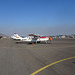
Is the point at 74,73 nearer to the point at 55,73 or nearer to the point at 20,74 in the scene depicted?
the point at 55,73

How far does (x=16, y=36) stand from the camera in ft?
98.5

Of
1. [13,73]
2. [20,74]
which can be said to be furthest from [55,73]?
[13,73]

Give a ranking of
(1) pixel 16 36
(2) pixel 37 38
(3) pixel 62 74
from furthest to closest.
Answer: (1) pixel 16 36 < (2) pixel 37 38 < (3) pixel 62 74

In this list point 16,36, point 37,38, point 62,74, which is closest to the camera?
point 62,74

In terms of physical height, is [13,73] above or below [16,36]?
below

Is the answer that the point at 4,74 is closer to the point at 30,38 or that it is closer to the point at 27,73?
the point at 27,73

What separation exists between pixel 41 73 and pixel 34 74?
356 millimetres

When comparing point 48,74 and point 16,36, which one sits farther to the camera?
point 16,36

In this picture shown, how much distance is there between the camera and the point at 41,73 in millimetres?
4133

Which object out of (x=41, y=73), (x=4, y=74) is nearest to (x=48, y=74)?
(x=41, y=73)

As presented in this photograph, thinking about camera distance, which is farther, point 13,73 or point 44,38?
point 44,38

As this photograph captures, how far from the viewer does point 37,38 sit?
77.8 ft

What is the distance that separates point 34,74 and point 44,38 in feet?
66.0

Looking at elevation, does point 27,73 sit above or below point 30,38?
below
